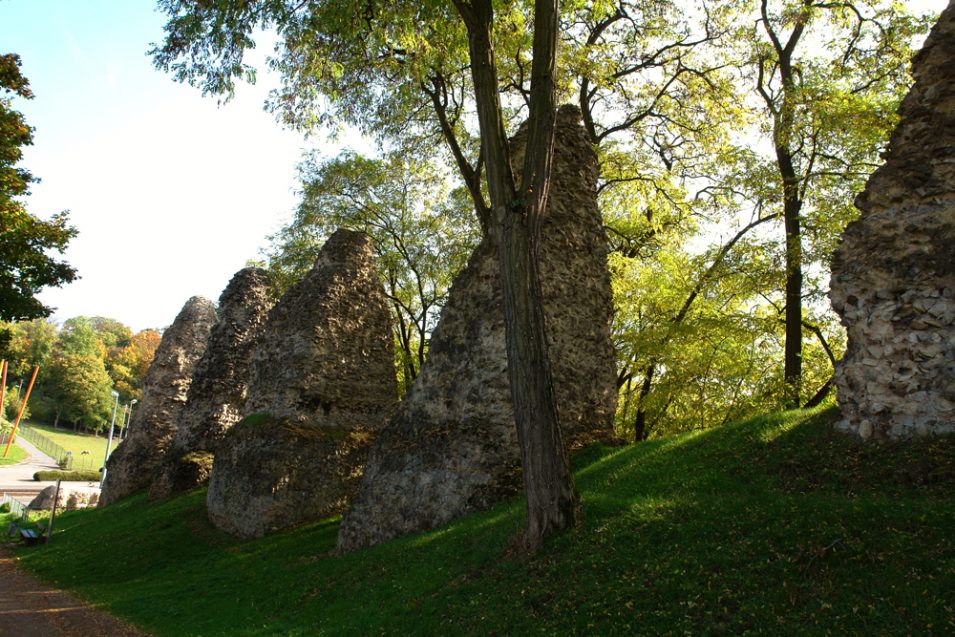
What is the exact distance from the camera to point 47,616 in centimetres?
1185

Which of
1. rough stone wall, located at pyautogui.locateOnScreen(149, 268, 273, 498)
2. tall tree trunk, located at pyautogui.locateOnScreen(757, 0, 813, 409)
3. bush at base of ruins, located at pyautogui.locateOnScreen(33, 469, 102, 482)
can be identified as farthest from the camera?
bush at base of ruins, located at pyautogui.locateOnScreen(33, 469, 102, 482)

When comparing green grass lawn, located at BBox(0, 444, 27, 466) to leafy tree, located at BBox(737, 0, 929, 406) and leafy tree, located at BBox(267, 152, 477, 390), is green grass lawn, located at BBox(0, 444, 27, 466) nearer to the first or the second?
leafy tree, located at BBox(267, 152, 477, 390)

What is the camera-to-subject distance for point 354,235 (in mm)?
19672

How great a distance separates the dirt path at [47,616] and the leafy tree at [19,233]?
7.61 metres

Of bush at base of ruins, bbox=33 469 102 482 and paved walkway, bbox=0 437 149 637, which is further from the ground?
paved walkway, bbox=0 437 149 637

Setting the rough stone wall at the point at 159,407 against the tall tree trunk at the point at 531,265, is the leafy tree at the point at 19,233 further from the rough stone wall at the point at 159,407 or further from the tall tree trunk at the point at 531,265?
the tall tree trunk at the point at 531,265

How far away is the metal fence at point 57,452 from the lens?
54.2 m

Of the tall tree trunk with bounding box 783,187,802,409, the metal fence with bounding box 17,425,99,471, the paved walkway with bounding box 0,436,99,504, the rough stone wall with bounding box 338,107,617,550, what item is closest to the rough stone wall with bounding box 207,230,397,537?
the rough stone wall with bounding box 338,107,617,550

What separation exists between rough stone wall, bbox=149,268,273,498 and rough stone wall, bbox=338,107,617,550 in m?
13.1

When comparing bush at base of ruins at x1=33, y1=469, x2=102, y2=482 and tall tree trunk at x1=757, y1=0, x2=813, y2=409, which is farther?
bush at base of ruins at x1=33, y1=469, x2=102, y2=482

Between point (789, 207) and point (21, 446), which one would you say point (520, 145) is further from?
point (21, 446)

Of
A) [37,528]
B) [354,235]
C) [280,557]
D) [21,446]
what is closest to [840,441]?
[280,557]

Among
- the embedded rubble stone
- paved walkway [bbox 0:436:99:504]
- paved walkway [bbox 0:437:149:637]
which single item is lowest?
paved walkway [bbox 0:436:99:504]

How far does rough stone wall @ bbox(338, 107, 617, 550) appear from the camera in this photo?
1174 centimetres
